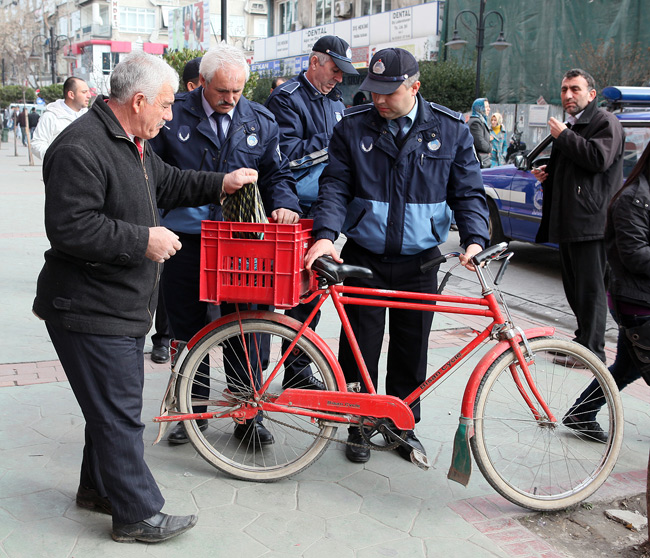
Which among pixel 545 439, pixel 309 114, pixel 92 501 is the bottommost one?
pixel 92 501

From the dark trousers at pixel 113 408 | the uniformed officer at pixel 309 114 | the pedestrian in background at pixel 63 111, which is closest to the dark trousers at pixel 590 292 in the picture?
the uniformed officer at pixel 309 114

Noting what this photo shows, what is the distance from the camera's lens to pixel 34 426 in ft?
13.5

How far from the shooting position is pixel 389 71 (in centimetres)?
350

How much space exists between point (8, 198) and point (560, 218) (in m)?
12.1

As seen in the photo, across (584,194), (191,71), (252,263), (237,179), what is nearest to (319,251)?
(252,263)

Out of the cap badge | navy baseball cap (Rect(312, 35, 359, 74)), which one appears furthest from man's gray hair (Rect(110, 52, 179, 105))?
navy baseball cap (Rect(312, 35, 359, 74))

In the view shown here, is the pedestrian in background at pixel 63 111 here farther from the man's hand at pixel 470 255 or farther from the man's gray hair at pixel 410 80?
the man's hand at pixel 470 255

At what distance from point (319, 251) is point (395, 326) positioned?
2.45 ft

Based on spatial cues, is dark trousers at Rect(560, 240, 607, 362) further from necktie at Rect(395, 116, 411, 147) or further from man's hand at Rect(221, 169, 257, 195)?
man's hand at Rect(221, 169, 257, 195)

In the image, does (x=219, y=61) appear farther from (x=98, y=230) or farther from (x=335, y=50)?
(x=98, y=230)

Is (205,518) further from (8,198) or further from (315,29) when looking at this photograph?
(315,29)

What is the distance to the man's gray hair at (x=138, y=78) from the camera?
2836mm

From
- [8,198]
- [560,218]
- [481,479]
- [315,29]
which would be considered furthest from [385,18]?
[481,479]

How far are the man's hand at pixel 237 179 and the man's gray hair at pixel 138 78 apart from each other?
0.65 meters
